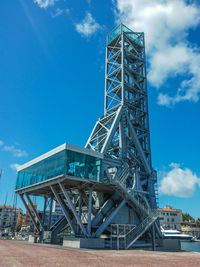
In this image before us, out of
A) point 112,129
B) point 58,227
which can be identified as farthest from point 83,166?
point 58,227

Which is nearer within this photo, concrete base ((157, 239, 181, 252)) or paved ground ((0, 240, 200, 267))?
paved ground ((0, 240, 200, 267))

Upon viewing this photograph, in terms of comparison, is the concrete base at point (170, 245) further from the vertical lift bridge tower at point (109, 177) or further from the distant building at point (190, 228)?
the distant building at point (190, 228)

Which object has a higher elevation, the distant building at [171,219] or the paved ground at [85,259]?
the distant building at [171,219]

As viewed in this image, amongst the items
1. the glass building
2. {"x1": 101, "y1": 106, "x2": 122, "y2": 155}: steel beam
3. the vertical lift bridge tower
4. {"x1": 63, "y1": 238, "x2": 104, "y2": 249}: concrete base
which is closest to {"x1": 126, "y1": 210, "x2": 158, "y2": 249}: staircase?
the vertical lift bridge tower

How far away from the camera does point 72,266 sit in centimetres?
953

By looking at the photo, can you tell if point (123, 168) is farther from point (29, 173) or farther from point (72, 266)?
point (72, 266)

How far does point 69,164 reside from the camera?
2228cm

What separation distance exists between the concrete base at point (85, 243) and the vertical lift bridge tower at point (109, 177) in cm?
88

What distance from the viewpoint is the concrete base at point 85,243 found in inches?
802

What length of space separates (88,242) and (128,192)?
23.0 ft

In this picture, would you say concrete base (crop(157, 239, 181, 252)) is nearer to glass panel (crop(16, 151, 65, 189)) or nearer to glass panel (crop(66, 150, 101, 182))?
glass panel (crop(66, 150, 101, 182))

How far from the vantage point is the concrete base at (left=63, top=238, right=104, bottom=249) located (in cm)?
2038

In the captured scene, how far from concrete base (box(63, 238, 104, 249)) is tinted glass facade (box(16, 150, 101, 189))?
18.3 ft

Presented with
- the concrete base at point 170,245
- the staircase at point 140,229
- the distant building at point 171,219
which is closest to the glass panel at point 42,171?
the staircase at point 140,229
